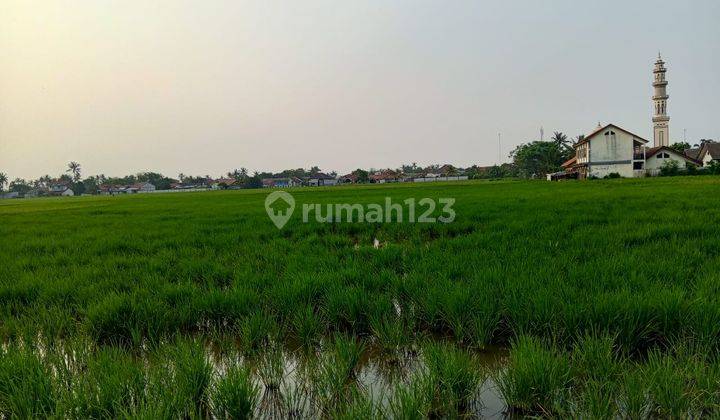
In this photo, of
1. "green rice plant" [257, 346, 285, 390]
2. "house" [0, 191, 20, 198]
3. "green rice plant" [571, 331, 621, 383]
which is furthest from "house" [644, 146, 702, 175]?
"house" [0, 191, 20, 198]

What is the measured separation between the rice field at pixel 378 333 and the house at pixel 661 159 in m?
37.0

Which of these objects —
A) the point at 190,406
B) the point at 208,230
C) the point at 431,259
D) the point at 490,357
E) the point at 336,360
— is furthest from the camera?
the point at 208,230

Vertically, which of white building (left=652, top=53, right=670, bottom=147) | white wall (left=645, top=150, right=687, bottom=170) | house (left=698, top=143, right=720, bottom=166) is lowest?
white wall (left=645, top=150, right=687, bottom=170)

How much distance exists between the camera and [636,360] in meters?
2.02

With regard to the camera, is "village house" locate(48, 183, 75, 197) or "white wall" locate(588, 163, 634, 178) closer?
"white wall" locate(588, 163, 634, 178)

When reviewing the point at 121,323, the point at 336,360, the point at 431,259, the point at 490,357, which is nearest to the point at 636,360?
the point at 490,357

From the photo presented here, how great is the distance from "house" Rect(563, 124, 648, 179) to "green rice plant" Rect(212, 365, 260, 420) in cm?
4036

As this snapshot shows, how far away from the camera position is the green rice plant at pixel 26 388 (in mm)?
1597

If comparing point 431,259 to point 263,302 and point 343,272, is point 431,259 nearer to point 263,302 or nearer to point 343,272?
point 343,272

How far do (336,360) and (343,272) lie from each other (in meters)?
1.63

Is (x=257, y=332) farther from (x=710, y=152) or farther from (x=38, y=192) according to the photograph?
(x=38, y=192)

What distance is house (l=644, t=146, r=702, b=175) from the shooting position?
106ft

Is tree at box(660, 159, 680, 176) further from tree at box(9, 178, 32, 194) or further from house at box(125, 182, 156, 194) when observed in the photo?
tree at box(9, 178, 32, 194)

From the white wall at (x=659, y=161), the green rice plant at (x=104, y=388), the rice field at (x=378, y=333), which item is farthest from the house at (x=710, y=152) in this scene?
the green rice plant at (x=104, y=388)
